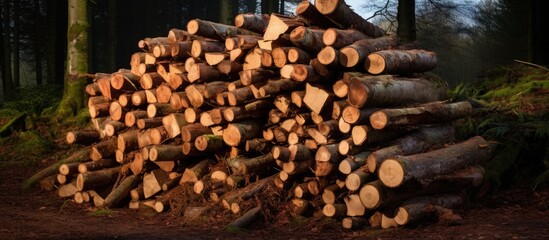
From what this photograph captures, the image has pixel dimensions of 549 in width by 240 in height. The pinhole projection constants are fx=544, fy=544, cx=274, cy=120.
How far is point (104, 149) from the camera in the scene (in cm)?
832

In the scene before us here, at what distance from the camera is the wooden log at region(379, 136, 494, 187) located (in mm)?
5746

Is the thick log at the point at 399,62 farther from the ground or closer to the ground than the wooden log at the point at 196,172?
farther from the ground

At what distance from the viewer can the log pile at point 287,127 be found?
6254mm

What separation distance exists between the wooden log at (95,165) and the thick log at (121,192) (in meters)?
0.60

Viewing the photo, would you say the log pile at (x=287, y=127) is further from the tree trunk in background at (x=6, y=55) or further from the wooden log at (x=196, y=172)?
the tree trunk in background at (x=6, y=55)

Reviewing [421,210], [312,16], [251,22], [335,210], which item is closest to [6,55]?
[251,22]

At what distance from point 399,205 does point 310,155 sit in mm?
1218

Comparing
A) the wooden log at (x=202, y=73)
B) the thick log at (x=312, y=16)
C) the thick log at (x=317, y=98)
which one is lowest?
the thick log at (x=317, y=98)

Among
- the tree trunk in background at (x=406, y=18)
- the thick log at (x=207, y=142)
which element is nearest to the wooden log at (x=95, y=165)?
the thick log at (x=207, y=142)

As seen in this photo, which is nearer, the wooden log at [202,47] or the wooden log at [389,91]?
the wooden log at [389,91]

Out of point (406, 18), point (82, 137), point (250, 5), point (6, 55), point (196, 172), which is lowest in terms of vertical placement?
point (196, 172)

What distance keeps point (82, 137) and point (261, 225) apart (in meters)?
3.89

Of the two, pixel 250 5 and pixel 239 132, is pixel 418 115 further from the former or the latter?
pixel 250 5

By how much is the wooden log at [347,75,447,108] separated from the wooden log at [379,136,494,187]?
2.52ft
